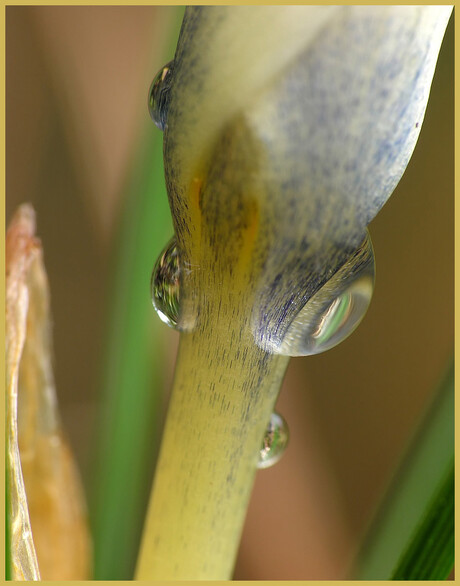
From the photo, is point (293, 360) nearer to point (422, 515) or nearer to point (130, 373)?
point (130, 373)

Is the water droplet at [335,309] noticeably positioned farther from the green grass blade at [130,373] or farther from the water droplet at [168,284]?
the green grass blade at [130,373]

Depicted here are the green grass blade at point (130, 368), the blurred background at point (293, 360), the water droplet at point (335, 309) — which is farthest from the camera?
the blurred background at point (293, 360)

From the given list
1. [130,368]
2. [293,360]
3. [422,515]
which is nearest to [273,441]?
[422,515]

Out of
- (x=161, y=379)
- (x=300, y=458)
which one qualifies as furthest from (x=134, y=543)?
(x=300, y=458)

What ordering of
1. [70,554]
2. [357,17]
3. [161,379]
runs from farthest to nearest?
[161,379] < [70,554] < [357,17]

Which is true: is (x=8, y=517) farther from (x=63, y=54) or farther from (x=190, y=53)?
(x=63, y=54)

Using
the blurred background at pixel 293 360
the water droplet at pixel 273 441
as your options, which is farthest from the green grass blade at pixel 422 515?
the blurred background at pixel 293 360
